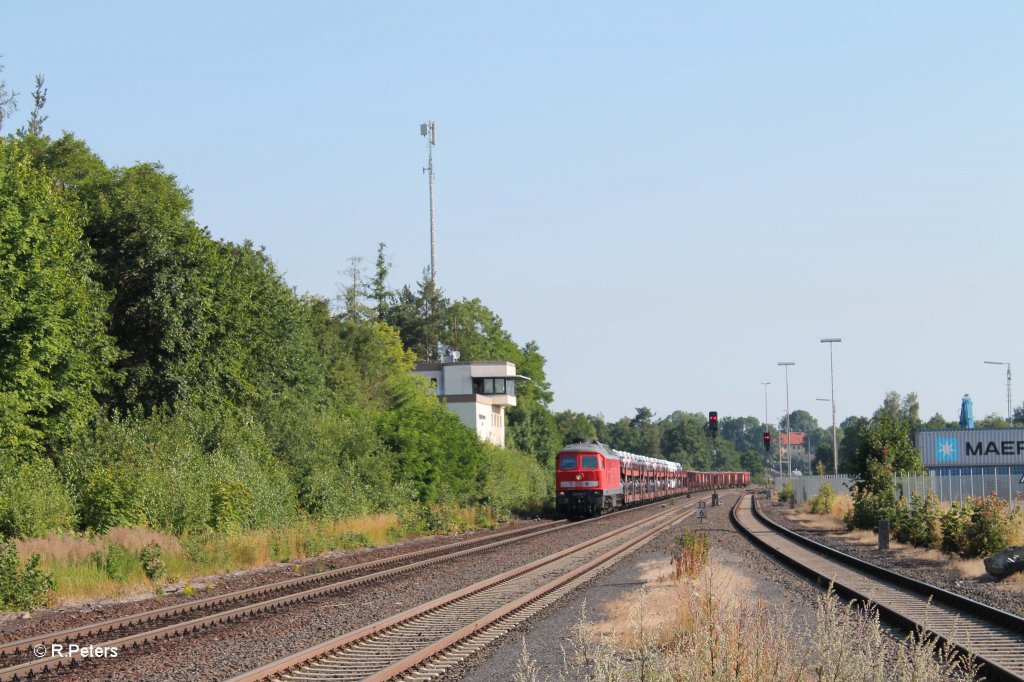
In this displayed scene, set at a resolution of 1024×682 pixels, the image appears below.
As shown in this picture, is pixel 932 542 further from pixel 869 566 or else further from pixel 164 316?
pixel 164 316

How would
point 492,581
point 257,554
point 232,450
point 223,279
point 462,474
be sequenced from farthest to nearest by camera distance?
point 462,474 < point 223,279 < point 232,450 < point 257,554 < point 492,581

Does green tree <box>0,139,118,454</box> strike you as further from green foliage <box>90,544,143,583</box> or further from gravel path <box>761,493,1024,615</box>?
gravel path <box>761,493,1024,615</box>

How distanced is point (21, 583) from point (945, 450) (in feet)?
218

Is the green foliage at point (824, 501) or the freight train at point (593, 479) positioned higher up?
the freight train at point (593, 479)

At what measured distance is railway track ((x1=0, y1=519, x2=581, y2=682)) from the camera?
472 inches

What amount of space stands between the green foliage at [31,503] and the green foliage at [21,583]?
8.28 feet

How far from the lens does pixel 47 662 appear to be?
1172 centimetres

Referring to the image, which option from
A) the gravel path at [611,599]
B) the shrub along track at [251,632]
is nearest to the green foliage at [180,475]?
the shrub along track at [251,632]

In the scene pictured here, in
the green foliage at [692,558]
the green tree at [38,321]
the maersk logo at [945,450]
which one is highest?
the green tree at [38,321]

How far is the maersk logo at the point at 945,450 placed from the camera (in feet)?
235

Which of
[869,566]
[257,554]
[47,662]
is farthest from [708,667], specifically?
[257,554]

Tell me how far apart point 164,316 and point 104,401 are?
3.73 meters

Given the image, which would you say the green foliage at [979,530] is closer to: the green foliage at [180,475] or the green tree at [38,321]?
the green foliage at [180,475]

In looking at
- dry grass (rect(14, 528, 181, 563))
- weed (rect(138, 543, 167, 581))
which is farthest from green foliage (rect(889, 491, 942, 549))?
weed (rect(138, 543, 167, 581))
